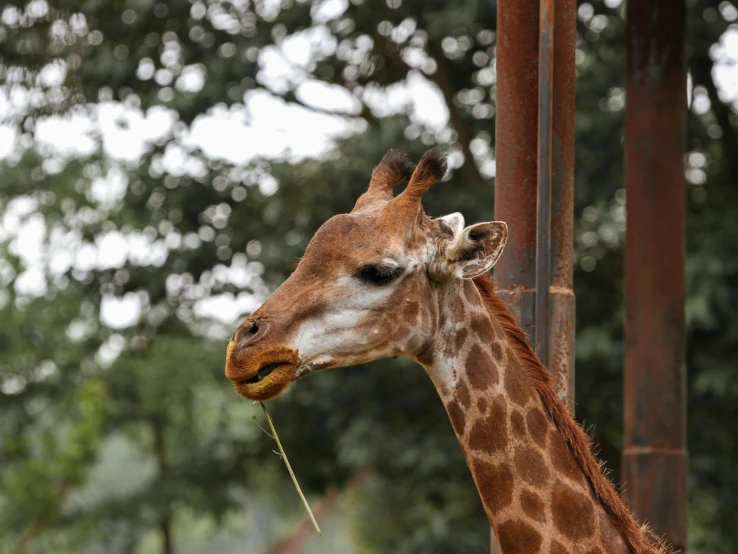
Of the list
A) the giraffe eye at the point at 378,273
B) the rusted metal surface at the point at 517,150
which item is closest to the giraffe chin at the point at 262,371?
the giraffe eye at the point at 378,273

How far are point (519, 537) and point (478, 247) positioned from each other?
3.20 feet

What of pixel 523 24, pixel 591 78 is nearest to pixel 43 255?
pixel 591 78

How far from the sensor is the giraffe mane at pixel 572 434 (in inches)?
149

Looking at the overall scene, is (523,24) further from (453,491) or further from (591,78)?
(453,491)

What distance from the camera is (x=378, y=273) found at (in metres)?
3.78

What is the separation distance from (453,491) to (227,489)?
107 inches

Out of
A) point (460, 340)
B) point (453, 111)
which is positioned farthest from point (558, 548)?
point (453, 111)

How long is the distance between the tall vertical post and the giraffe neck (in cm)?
76

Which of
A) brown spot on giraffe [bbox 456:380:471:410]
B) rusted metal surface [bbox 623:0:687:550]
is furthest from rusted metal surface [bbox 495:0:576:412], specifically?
rusted metal surface [bbox 623:0:687:550]

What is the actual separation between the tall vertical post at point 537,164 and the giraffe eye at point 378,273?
0.96 m

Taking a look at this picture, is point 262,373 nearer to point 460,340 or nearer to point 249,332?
point 249,332

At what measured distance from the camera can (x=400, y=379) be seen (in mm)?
12086

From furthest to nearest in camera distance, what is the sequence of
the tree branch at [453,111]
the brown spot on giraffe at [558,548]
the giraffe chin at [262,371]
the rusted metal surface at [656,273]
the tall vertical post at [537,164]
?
the tree branch at [453,111]
the rusted metal surface at [656,273]
the tall vertical post at [537,164]
the brown spot on giraffe at [558,548]
the giraffe chin at [262,371]

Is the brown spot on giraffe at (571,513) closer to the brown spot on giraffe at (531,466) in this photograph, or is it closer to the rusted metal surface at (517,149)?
the brown spot on giraffe at (531,466)
